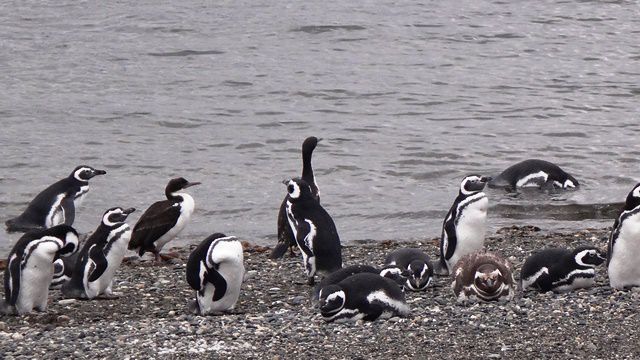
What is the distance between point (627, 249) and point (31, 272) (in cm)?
428

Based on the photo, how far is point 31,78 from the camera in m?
20.2

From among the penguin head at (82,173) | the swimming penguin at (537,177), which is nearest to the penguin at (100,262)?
the penguin head at (82,173)

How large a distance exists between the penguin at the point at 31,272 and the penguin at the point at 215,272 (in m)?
1.02

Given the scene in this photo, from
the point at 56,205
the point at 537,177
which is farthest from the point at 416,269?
the point at 537,177

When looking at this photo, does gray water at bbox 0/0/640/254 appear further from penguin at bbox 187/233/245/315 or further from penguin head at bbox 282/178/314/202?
penguin at bbox 187/233/245/315

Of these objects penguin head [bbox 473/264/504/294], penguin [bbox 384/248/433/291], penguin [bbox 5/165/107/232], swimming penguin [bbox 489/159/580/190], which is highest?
penguin head [bbox 473/264/504/294]

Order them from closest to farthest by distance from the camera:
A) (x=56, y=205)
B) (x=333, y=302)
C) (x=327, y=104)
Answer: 1. (x=333, y=302)
2. (x=56, y=205)
3. (x=327, y=104)

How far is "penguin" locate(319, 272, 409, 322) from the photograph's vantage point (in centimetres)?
835

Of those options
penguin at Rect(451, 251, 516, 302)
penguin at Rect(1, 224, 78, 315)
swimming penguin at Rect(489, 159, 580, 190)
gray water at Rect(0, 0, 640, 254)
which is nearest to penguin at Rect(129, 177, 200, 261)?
gray water at Rect(0, 0, 640, 254)

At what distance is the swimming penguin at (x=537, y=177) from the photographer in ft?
48.1

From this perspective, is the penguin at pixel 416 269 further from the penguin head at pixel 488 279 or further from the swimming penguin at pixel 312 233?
the penguin head at pixel 488 279

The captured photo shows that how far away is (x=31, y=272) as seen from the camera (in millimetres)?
9219

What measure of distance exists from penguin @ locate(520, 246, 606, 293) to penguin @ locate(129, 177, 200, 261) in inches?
140

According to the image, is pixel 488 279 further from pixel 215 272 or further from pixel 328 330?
pixel 215 272
